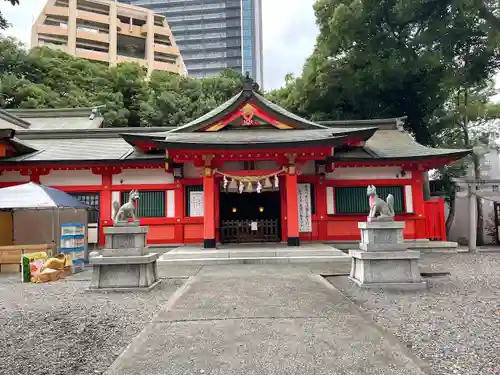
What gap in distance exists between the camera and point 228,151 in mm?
10852

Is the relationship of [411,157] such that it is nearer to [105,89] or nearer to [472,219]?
[472,219]

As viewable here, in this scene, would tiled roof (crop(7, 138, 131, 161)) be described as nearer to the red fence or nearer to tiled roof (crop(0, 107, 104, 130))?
tiled roof (crop(0, 107, 104, 130))

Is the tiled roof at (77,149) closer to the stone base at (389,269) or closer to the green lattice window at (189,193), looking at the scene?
the green lattice window at (189,193)

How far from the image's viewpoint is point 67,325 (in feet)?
15.9

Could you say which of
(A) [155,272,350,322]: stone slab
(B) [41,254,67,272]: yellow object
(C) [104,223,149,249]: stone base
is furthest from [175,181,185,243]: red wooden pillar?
(C) [104,223,149,249]: stone base

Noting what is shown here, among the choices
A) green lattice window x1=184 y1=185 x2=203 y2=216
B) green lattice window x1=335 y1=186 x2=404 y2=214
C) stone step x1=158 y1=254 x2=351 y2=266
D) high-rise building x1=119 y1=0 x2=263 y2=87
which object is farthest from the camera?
high-rise building x1=119 y1=0 x2=263 y2=87

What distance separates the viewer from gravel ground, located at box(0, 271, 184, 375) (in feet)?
11.9

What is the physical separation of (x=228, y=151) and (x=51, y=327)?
7145mm

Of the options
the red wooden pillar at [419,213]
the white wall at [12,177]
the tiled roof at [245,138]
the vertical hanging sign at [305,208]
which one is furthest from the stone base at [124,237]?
the red wooden pillar at [419,213]

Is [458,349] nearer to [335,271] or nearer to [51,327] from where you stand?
[335,271]

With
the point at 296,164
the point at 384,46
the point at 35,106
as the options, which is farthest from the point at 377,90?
the point at 35,106

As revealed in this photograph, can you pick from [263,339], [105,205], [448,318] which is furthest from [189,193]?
[448,318]

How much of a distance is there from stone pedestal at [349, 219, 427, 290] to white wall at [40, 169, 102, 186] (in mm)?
10332

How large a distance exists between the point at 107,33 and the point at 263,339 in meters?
60.9
